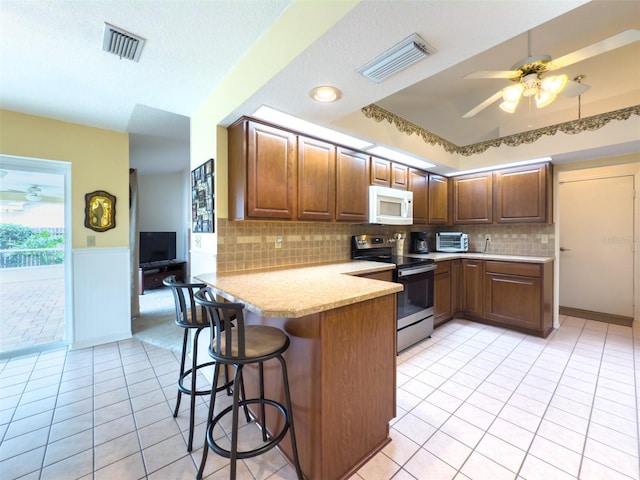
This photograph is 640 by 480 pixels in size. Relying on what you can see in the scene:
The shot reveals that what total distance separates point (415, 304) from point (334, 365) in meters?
1.93

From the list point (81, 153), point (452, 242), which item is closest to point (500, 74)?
point (452, 242)

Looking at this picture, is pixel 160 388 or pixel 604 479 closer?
pixel 604 479

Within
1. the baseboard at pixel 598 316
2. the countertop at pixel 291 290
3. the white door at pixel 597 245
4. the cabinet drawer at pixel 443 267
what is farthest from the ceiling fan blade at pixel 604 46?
the baseboard at pixel 598 316

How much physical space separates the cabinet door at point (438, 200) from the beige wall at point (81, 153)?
410 centimetres

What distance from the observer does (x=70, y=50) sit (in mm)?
1706

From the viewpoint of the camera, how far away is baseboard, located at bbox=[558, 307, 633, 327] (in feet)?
12.0

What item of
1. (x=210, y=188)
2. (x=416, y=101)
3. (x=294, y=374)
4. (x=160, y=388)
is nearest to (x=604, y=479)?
(x=294, y=374)

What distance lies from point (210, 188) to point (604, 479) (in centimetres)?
308

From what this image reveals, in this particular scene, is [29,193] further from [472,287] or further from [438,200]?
[472,287]

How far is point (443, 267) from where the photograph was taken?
3.56m

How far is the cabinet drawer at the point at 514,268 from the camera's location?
320 cm

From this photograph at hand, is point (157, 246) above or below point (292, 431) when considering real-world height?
above

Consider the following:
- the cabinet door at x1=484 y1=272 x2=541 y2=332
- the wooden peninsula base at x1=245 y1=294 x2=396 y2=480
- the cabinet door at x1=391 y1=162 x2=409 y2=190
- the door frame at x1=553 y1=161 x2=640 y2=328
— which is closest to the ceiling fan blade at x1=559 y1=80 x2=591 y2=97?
the door frame at x1=553 y1=161 x2=640 y2=328

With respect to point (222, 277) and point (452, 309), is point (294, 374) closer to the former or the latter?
point (222, 277)
